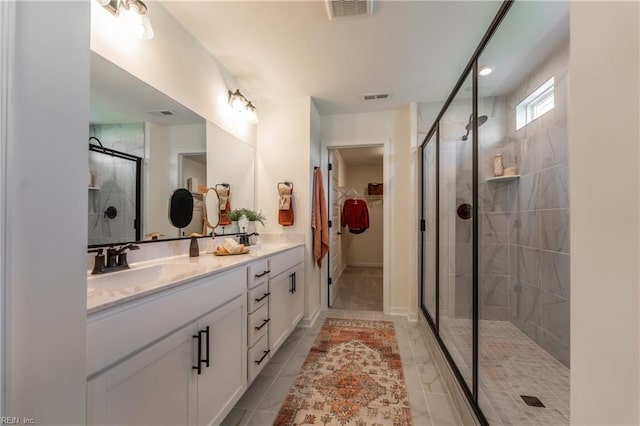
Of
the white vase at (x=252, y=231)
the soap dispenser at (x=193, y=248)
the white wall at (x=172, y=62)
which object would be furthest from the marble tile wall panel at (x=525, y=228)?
the white wall at (x=172, y=62)

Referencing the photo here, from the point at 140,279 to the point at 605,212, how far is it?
1704 mm

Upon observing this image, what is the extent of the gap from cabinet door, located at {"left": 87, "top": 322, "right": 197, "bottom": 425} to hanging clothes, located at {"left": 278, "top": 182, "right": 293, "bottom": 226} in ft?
5.63

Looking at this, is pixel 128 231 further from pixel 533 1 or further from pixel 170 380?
pixel 533 1

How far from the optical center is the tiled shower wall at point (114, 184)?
4.15ft

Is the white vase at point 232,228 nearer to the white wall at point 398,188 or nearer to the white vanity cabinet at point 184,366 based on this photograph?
the white vanity cabinet at point 184,366

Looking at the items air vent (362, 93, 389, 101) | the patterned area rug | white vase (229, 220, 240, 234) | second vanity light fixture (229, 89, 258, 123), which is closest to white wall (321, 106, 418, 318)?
air vent (362, 93, 389, 101)

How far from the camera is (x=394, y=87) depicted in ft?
8.58

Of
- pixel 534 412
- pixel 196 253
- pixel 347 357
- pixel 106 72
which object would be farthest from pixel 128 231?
pixel 534 412

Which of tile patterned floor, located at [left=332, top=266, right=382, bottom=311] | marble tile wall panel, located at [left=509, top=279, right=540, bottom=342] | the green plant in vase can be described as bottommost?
tile patterned floor, located at [left=332, top=266, right=382, bottom=311]

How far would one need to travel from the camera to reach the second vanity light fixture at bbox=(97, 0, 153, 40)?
1302mm

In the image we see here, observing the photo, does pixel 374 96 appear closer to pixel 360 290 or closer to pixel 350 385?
pixel 350 385

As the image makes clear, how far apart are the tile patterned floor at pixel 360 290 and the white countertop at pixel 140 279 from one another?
204cm

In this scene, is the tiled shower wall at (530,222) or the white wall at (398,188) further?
the white wall at (398,188)

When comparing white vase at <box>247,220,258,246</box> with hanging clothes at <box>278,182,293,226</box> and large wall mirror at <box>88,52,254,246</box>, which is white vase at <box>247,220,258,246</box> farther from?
large wall mirror at <box>88,52,254,246</box>
